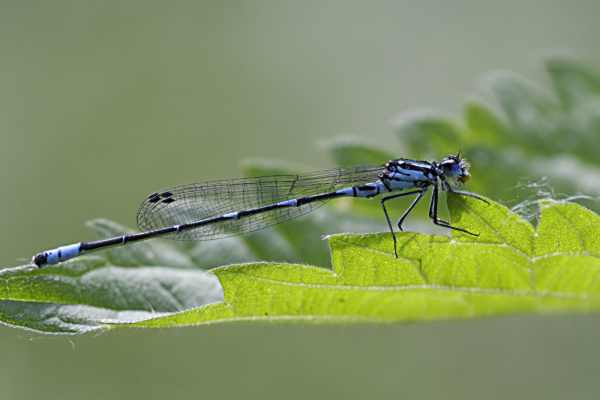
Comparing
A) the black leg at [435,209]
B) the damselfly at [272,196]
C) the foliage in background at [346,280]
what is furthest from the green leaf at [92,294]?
the black leg at [435,209]

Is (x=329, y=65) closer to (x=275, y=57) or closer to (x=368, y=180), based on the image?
(x=275, y=57)

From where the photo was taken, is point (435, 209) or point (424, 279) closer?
point (424, 279)

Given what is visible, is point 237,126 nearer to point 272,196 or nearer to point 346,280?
point 272,196

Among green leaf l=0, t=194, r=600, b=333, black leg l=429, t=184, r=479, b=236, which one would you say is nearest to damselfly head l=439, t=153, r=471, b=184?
black leg l=429, t=184, r=479, b=236

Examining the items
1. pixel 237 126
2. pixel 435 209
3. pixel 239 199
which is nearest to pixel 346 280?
pixel 435 209

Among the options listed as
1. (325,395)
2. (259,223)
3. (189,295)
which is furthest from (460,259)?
(325,395)

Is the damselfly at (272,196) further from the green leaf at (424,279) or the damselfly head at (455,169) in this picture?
the green leaf at (424,279)
